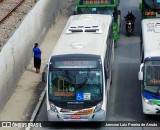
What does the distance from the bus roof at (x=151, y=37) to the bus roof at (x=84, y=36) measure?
1.50 m

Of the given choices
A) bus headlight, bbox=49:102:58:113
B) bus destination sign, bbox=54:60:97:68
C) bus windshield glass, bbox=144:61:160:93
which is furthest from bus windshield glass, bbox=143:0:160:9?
bus headlight, bbox=49:102:58:113

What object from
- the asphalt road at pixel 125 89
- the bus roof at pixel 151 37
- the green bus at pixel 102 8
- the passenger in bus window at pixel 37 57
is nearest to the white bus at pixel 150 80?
the bus roof at pixel 151 37

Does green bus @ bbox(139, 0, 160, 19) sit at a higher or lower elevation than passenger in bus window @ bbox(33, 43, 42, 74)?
higher

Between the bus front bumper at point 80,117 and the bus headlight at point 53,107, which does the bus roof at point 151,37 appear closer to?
the bus front bumper at point 80,117

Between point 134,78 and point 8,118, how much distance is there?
21.1 feet

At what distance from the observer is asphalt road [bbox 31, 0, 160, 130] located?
18281 millimetres

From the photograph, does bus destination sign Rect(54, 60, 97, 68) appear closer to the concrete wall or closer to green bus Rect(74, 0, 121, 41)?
the concrete wall

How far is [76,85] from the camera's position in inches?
675

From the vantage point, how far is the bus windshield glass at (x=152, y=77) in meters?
17.5

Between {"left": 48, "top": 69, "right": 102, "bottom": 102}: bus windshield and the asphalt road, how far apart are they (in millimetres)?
1188

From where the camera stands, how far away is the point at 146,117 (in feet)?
60.3

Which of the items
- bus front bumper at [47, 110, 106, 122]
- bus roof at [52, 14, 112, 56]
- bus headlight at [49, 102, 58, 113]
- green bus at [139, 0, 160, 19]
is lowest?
bus front bumper at [47, 110, 106, 122]

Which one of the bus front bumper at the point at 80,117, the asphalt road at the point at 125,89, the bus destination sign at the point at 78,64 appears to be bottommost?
the asphalt road at the point at 125,89

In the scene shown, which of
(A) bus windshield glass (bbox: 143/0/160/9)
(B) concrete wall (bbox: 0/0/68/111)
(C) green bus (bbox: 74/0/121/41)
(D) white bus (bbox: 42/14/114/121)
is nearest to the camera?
(D) white bus (bbox: 42/14/114/121)
